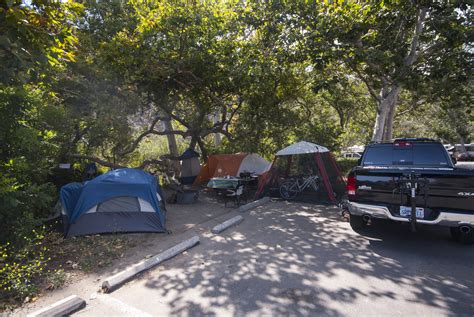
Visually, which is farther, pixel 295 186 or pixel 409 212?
pixel 295 186

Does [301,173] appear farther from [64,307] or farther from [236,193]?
[64,307]

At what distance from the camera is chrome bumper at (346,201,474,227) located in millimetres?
4416

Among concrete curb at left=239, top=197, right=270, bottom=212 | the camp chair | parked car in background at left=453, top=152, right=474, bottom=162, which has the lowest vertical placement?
concrete curb at left=239, top=197, right=270, bottom=212

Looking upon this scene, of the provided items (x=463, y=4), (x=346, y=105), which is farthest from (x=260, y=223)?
(x=346, y=105)

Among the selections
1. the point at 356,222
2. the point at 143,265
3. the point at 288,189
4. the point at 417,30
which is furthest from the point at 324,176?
the point at 143,265

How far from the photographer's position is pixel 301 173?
1024cm

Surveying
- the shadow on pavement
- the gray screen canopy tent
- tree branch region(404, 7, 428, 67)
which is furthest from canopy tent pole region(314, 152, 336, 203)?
tree branch region(404, 7, 428, 67)

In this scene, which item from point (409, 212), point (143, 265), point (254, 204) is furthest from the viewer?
point (254, 204)

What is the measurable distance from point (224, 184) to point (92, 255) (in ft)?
16.0

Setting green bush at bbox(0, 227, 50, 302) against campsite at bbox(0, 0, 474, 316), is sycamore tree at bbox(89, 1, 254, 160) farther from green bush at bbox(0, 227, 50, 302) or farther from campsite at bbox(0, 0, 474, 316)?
green bush at bbox(0, 227, 50, 302)

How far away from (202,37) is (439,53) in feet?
26.6

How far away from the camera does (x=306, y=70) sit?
13.3 meters

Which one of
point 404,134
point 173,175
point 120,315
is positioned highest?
point 404,134

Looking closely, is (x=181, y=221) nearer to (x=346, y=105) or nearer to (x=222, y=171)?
(x=222, y=171)
